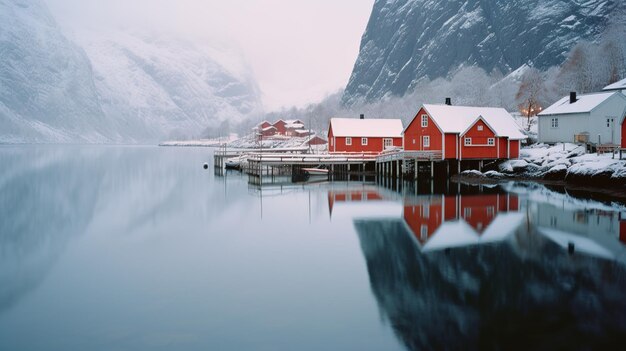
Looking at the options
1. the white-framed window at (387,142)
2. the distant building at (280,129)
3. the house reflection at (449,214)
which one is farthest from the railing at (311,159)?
the distant building at (280,129)

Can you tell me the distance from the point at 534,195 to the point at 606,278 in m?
19.4

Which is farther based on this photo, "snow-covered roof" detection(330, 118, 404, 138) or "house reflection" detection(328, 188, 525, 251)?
"snow-covered roof" detection(330, 118, 404, 138)

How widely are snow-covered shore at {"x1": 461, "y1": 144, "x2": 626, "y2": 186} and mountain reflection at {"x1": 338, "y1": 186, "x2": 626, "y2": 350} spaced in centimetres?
653

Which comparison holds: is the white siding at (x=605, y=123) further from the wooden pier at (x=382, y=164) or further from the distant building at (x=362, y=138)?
the distant building at (x=362, y=138)

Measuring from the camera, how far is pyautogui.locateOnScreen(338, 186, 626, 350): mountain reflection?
39.3 ft

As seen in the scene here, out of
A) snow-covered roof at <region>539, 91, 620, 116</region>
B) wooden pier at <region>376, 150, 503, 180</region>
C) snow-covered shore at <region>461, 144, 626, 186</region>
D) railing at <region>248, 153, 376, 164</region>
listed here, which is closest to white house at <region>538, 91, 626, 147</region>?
snow-covered roof at <region>539, 91, 620, 116</region>

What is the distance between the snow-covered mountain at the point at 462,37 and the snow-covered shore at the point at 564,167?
3099 inches

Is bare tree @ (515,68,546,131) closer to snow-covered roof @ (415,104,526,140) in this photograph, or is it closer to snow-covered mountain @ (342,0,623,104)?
snow-covered roof @ (415,104,526,140)

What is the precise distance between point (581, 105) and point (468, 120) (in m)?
9.27

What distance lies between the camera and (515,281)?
15.6m

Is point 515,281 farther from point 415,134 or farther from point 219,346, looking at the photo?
point 415,134

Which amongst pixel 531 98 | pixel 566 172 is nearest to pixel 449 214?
pixel 566 172

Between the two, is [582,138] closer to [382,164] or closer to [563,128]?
[563,128]

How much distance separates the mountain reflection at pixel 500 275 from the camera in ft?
39.3
